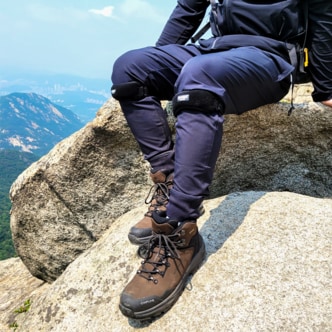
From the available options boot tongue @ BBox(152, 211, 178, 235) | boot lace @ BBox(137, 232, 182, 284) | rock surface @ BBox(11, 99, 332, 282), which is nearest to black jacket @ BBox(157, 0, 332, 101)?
rock surface @ BBox(11, 99, 332, 282)

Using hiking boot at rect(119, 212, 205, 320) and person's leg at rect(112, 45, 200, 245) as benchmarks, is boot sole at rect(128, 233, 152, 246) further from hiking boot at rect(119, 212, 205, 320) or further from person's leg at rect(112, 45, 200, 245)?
hiking boot at rect(119, 212, 205, 320)

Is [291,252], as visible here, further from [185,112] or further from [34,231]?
[34,231]

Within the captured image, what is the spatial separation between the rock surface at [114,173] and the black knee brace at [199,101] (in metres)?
2.43

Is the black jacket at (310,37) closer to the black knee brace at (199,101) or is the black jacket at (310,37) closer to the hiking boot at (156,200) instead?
the black knee brace at (199,101)

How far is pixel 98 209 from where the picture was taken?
20.8ft

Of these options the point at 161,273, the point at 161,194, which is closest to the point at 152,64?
the point at 161,194

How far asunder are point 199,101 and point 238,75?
1.79 ft

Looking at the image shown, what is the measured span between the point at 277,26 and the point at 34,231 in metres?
5.39

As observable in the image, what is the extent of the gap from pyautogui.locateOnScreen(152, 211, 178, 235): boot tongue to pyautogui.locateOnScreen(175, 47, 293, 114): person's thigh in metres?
1.19

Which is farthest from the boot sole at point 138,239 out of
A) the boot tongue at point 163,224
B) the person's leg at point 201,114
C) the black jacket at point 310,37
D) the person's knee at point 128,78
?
the black jacket at point 310,37

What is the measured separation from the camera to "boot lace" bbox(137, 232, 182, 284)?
10.5ft

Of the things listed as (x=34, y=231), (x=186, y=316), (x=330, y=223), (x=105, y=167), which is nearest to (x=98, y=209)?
(x=105, y=167)

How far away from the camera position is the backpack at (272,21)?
12.4 feet

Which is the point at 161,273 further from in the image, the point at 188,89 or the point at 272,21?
the point at 272,21
